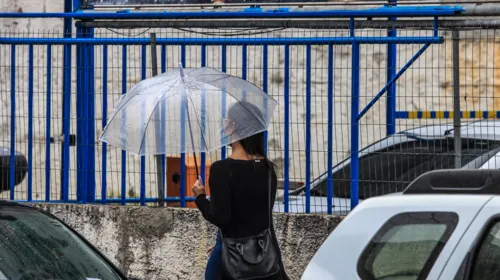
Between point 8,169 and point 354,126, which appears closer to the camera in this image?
point 354,126

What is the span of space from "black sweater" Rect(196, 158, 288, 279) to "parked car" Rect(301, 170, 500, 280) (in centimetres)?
162

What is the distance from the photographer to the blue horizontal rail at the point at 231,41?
7934mm

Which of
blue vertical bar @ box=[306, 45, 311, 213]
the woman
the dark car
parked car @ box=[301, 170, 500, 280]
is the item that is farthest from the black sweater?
blue vertical bar @ box=[306, 45, 311, 213]

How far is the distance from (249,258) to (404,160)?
2498mm

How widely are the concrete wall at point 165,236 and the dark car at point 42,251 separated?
2522mm

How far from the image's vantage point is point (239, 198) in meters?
5.93

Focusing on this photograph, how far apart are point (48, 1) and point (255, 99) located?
7.96 metres

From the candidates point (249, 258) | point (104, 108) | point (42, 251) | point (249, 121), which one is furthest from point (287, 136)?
point (42, 251)

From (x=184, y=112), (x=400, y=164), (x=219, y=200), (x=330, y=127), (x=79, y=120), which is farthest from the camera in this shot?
(x=79, y=120)

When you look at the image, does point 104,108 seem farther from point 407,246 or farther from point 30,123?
point 407,246

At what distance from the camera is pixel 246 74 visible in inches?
330

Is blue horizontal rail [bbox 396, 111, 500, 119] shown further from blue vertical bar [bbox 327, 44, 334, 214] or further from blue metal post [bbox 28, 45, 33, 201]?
blue metal post [bbox 28, 45, 33, 201]

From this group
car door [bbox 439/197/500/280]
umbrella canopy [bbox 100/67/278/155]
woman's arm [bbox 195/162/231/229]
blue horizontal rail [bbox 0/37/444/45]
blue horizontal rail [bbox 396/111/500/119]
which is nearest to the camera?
car door [bbox 439/197/500/280]

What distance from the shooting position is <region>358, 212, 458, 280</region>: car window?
4039 mm
